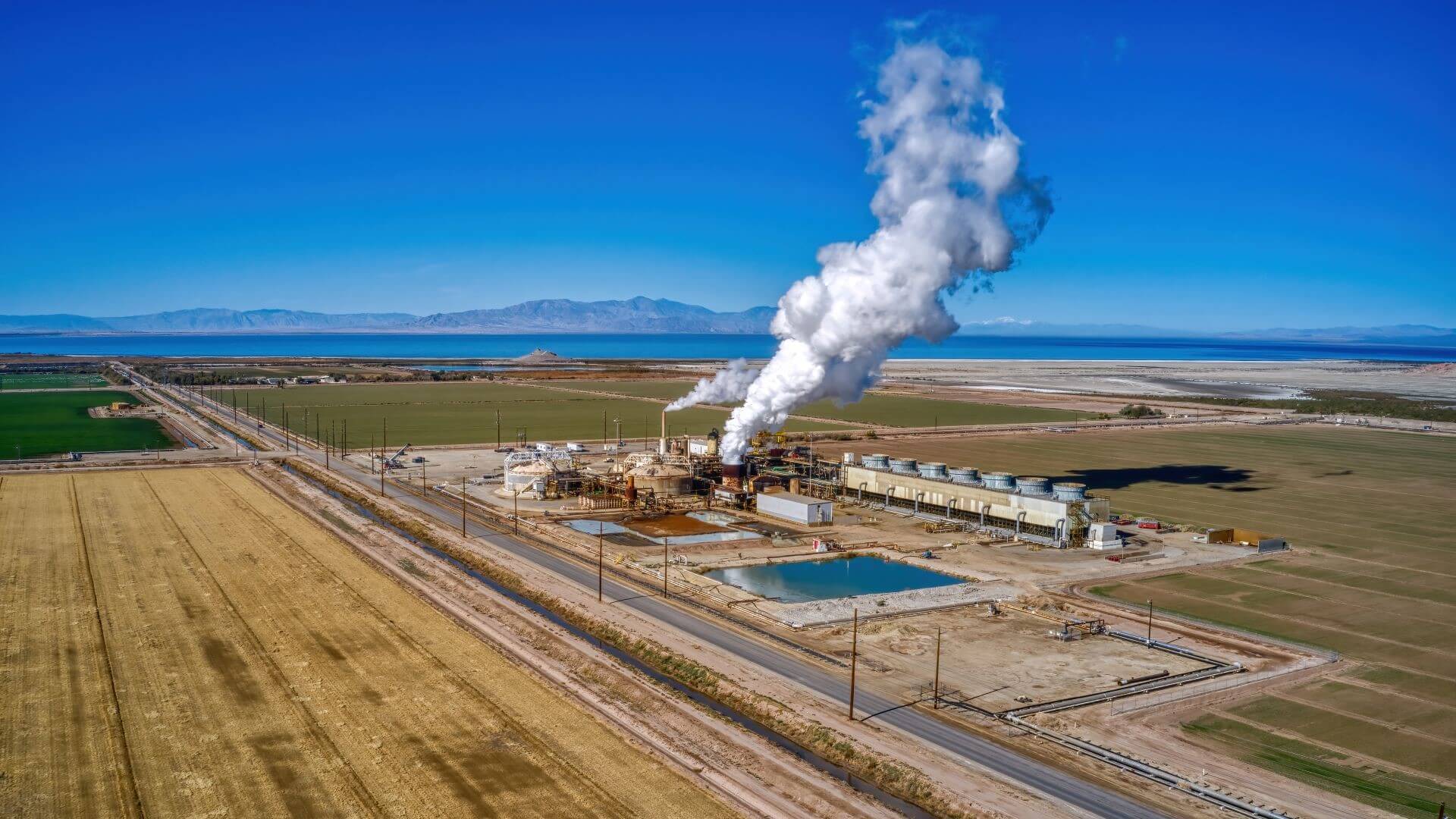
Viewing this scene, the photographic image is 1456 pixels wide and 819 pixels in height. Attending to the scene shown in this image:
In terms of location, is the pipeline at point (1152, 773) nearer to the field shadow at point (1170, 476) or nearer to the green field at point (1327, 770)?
the green field at point (1327, 770)

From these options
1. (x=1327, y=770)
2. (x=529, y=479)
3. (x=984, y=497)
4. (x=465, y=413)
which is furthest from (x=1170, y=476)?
(x=465, y=413)

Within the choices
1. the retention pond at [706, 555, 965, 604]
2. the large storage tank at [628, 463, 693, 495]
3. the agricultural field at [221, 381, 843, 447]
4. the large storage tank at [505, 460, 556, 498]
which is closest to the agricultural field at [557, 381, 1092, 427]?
the agricultural field at [221, 381, 843, 447]

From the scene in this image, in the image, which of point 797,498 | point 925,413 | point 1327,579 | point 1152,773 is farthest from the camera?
point 925,413

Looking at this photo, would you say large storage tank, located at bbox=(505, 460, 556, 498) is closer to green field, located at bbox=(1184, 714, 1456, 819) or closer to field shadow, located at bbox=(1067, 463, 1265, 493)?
field shadow, located at bbox=(1067, 463, 1265, 493)

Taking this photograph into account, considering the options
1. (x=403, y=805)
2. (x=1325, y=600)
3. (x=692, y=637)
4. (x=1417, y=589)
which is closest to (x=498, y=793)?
(x=403, y=805)

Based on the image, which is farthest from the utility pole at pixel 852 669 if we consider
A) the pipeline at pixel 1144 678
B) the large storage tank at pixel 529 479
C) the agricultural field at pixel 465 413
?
the agricultural field at pixel 465 413

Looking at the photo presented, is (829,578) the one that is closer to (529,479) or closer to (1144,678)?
(1144,678)
